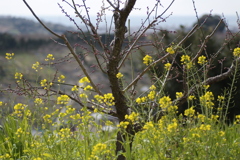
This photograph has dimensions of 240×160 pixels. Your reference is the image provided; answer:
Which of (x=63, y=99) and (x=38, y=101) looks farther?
(x=38, y=101)

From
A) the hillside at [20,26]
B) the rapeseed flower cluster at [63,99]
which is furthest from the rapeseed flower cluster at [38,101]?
the hillside at [20,26]

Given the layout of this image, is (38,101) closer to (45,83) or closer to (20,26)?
(45,83)

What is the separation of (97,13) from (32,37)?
67800 millimetres

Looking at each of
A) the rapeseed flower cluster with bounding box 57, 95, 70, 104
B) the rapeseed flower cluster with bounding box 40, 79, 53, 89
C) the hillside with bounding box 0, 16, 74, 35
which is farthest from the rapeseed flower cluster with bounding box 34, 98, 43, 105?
the hillside with bounding box 0, 16, 74, 35

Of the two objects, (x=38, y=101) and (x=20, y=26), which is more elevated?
(x=20, y=26)

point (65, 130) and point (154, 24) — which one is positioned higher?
point (154, 24)

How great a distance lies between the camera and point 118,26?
2.81 metres

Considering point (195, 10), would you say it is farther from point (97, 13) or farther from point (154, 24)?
point (97, 13)

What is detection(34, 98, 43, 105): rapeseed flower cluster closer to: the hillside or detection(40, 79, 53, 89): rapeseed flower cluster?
detection(40, 79, 53, 89): rapeseed flower cluster

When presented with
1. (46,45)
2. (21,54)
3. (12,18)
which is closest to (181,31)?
(46,45)

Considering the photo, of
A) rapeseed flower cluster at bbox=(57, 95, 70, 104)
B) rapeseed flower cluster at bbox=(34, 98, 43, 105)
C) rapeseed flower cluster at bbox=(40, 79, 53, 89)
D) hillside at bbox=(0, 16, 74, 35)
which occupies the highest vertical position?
hillside at bbox=(0, 16, 74, 35)

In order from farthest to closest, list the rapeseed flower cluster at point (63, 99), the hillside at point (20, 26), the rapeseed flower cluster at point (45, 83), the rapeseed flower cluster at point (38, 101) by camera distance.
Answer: the hillside at point (20, 26) → the rapeseed flower cluster at point (38, 101) → the rapeseed flower cluster at point (45, 83) → the rapeseed flower cluster at point (63, 99)

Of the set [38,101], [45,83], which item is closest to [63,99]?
[45,83]

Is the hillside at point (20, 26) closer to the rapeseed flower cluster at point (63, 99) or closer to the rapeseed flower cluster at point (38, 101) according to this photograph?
the rapeseed flower cluster at point (38, 101)
